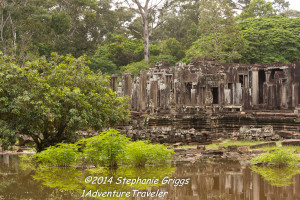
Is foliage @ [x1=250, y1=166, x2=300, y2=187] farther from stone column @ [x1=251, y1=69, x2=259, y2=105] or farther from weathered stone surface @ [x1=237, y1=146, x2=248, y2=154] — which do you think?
stone column @ [x1=251, y1=69, x2=259, y2=105]

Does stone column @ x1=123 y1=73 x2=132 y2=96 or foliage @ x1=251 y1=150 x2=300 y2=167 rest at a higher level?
stone column @ x1=123 y1=73 x2=132 y2=96

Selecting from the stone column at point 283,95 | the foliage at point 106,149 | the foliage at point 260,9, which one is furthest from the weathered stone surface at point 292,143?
the foliage at point 260,9

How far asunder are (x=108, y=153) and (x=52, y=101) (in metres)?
2.83

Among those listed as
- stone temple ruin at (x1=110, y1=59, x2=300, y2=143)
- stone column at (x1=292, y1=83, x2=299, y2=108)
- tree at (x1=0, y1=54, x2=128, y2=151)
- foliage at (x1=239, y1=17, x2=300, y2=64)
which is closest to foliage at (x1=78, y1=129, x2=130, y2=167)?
tree at (x1=0, y1=54, x2=128, y2=151)

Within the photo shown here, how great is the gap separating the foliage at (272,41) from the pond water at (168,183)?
2210 centimetres

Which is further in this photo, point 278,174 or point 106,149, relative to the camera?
point 106,149

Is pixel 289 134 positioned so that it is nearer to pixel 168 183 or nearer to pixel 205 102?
pixel 205 102

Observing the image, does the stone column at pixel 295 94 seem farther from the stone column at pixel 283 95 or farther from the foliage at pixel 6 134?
the foliage at pixel 6 134

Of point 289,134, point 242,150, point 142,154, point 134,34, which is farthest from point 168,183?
point 134,34

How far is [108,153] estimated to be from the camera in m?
10.4

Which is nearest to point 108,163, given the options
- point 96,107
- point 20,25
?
point 96,107

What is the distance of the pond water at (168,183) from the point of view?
7599 mm

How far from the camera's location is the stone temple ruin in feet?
58.4

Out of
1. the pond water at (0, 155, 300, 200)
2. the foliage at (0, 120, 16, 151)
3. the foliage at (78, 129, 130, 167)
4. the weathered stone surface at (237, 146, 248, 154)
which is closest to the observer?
the pond water at (0, 155, 300, 200)
